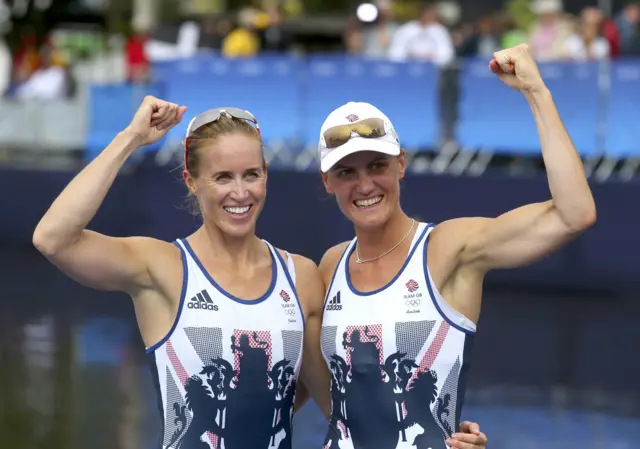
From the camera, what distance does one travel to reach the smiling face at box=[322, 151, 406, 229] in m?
3.91

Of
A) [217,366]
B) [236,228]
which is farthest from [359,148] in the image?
[217,366]

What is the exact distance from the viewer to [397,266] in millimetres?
3943

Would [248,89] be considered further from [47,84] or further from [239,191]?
[239,191]

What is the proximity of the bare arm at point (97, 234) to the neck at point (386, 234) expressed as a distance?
0.77m

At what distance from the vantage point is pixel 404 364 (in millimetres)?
3844

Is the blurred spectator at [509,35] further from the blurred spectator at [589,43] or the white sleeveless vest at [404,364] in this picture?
the white sleeveless vest at [404,364]

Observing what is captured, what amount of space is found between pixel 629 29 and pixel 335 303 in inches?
402

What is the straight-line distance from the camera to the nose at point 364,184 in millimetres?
3902

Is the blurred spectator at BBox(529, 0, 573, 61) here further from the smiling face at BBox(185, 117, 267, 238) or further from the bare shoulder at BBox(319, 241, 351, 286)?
the smiling face at BBox(185, 117, 267, 238)

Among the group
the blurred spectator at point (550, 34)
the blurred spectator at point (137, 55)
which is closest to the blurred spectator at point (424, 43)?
the blurred spectator at point (550, 34)

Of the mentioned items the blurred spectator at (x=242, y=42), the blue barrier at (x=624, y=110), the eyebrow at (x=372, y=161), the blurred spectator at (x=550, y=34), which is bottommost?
the eyebrow at (x=372, y=161)

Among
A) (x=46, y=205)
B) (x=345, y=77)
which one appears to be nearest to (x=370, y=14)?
(x=345, y=77)

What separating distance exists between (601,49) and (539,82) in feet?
28.9

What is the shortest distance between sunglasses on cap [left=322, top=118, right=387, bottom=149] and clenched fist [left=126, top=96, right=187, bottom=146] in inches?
20.7
